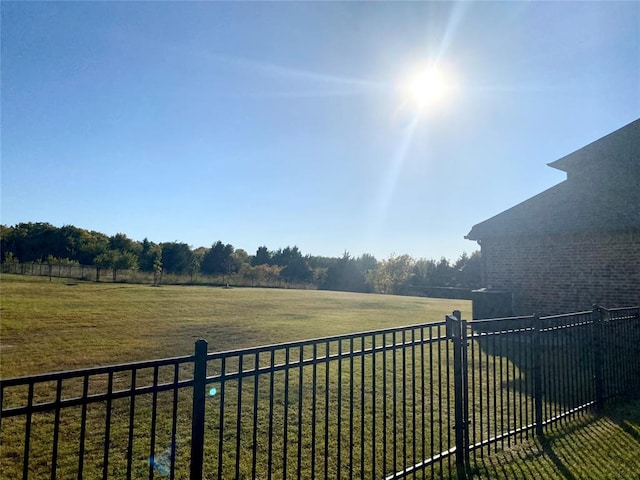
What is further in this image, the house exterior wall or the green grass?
the house exterior wall

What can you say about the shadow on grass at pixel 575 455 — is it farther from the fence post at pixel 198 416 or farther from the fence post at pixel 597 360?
the fence post at pixel 198 416

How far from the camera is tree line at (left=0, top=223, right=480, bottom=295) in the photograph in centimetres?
5403

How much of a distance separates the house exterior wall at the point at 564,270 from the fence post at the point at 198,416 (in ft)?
39.3

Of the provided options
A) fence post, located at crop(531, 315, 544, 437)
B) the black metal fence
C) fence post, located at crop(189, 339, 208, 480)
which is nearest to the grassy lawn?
the black metal fence

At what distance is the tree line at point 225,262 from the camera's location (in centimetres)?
5403

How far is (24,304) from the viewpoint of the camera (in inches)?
666

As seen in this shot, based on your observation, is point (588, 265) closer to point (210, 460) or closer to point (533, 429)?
point (533, 429)

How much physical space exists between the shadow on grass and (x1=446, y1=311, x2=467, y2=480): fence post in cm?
18

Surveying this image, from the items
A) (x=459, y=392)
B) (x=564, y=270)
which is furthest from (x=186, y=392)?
(x=564, y=270)

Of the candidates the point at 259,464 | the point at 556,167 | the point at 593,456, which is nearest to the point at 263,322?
the point at 259,464

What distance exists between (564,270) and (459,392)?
991 centimetres

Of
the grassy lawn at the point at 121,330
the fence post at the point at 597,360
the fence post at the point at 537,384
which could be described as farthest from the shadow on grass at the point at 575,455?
the grassy lawn at the point at 121,330

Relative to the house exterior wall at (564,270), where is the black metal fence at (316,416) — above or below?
below

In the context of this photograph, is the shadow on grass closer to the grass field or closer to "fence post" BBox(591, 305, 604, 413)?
the grass field
